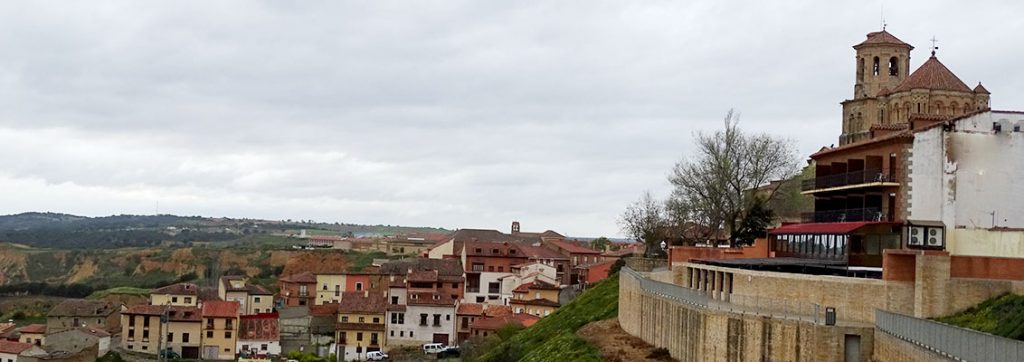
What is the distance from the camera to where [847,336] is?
24.9 meters

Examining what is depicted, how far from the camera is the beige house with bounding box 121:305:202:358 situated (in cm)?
7881

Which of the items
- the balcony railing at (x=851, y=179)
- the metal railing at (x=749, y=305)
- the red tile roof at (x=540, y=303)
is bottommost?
the red tile roof at (x=540, y=303)

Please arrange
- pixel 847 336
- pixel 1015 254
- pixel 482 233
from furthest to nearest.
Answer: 1. pixel 482 233
2. pixel 1015 254
3. pixel 847 336

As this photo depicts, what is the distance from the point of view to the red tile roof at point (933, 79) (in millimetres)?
66750

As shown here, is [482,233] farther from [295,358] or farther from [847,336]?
[847,336]

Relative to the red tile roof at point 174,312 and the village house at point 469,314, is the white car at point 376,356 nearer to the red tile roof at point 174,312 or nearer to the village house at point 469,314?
the village house at point 469,314

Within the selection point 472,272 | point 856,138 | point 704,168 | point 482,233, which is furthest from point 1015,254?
point 482,233

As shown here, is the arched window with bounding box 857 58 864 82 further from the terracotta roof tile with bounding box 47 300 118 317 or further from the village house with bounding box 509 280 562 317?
the terracotta roof tile with bounding box 47 300 118 317

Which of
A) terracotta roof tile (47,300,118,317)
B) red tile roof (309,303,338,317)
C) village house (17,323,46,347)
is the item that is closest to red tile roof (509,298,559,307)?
red tile roof (309,303,338,317)

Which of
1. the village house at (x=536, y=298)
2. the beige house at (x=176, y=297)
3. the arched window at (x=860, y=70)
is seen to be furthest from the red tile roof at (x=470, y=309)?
the arched window at (x=860, y=70)

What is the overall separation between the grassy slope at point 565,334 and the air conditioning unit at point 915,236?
12.2 metres

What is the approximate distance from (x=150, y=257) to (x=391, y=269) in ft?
219

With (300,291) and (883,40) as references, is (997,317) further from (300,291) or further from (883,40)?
(300,291)

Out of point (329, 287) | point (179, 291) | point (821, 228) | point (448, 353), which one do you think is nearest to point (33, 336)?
point (179, 291)
